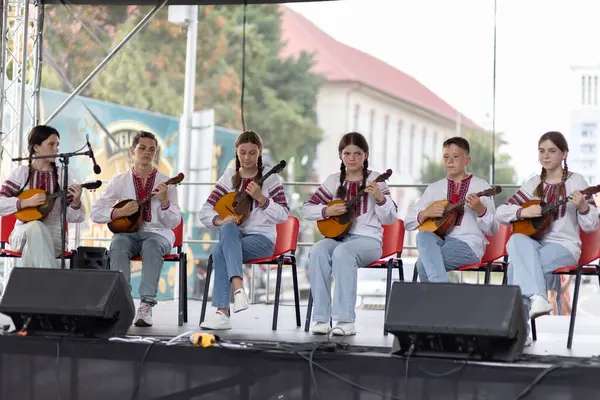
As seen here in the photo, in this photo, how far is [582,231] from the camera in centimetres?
414

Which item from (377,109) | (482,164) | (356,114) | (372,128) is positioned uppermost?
(377,109)

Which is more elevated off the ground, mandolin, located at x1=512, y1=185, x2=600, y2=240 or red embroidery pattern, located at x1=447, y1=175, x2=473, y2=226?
red embroidery pattern, located at x1=447, y1=175, x2=473, y2=226

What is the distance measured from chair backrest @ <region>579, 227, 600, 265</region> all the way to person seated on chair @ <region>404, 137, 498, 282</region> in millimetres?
399

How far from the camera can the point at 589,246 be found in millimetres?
4105

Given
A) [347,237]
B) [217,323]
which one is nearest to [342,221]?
[347,237]

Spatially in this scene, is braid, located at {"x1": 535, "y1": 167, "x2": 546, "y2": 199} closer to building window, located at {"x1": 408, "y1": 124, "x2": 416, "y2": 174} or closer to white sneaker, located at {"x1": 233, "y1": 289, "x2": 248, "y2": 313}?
white sneaker, located at {"x1": 233, "y1": 289, "x2": 248, "y2": 313}

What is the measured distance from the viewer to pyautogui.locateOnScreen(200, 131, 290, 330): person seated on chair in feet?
13.9

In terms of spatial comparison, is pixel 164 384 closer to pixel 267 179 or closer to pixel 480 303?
pixel 480 303

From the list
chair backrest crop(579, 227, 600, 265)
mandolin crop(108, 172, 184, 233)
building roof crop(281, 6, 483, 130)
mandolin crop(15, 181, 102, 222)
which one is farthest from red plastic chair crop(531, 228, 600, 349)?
building roof crop(281, 6, 483, 130)

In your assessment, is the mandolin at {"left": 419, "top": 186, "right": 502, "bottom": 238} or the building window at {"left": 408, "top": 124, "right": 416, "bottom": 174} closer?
the mandolin at {"left": 419, "top": 186, "right": 502, "bottom": 238}

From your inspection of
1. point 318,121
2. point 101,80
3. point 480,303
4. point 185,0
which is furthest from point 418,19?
point 480,303

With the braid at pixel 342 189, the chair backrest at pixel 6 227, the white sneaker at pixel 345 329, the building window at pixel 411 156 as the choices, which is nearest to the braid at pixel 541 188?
the braid at pixel 342 189

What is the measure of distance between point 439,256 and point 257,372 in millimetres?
1308

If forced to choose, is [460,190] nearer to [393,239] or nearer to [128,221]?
[393,239]
